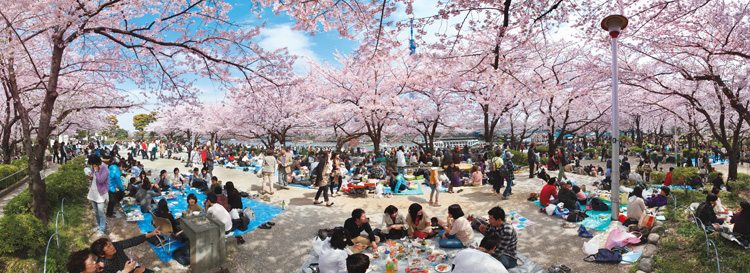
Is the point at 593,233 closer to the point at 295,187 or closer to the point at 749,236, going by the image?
the point at 749,236

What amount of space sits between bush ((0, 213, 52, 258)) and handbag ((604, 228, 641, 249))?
8.76 m

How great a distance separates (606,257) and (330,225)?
17.0ft

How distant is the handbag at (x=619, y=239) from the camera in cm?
555

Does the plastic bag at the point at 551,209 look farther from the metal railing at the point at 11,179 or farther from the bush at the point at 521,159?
the metal railing at the point at 11,179

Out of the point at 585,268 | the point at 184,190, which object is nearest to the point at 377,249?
the point at 585,268

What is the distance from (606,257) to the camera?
5.11 meters

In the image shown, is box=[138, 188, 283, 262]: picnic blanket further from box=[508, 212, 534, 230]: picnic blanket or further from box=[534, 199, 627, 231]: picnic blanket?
box=[534, 199, 627, 231]: picnic blanket

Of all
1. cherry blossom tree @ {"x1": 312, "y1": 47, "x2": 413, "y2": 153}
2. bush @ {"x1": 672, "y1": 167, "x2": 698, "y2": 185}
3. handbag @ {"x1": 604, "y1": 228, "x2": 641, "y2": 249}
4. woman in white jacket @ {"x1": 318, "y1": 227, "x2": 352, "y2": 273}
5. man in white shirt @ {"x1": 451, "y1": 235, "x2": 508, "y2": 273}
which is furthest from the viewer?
cherry blossom tree @ {"x1": 312, "y1": 47, "x2": 413, "y2": 153}

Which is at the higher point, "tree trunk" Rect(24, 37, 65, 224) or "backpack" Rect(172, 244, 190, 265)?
"tree trunk" Rect(24, 37, 65, 224)

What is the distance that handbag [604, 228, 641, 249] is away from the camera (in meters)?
5.55

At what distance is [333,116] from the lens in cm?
2033

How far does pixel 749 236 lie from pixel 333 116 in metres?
17.7

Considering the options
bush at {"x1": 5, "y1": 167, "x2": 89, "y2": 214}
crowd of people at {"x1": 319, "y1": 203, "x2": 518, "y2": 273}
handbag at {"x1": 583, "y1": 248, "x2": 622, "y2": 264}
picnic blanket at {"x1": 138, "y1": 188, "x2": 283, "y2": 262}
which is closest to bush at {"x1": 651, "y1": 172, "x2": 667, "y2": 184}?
handbag at {"x1": 583, "y1": 248, "x2": 622, "y2": 264}

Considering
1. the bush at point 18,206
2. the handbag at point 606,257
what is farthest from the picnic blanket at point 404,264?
the bush at point 18,206
